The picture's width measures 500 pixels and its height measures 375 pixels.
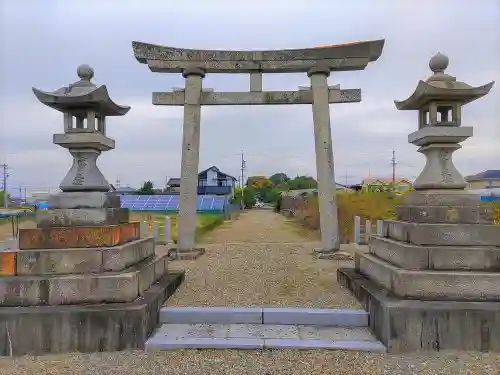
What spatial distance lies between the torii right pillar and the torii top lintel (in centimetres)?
451

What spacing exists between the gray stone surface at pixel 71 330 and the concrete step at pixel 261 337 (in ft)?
0.87

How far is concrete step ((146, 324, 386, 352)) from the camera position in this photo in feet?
12.4

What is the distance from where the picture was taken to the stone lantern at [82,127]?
14.9ft

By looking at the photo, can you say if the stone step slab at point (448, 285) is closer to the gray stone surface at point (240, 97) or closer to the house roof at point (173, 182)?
the gray stone surface at point (240, 97)

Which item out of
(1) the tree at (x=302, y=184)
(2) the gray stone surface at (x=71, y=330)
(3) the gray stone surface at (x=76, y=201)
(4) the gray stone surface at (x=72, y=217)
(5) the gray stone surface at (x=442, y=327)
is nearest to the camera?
(5) the gray stone surface at (x=442, y=327)

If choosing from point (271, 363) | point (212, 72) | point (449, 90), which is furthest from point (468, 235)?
point (212, 72)

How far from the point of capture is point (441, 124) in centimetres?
454

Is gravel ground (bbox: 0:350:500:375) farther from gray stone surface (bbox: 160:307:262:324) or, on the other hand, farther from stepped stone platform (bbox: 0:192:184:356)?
gray stone surface (bbox: 160:307:262:324)

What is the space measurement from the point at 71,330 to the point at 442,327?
12.0ft

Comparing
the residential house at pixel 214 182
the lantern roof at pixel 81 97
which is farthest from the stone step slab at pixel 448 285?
the residential house at pixel 214 182

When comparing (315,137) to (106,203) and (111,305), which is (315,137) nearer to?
(106,203)

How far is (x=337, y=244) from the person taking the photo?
902 centimetres

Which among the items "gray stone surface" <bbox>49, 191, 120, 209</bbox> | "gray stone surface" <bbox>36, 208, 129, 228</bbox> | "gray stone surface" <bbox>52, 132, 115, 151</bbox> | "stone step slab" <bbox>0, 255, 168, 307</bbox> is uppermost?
"gray stone surface" <bbox>52, 132, 115, 151</bbox>

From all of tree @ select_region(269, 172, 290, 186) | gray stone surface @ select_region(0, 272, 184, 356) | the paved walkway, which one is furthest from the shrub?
tree @ select_region(269, 172, 290, 186)
